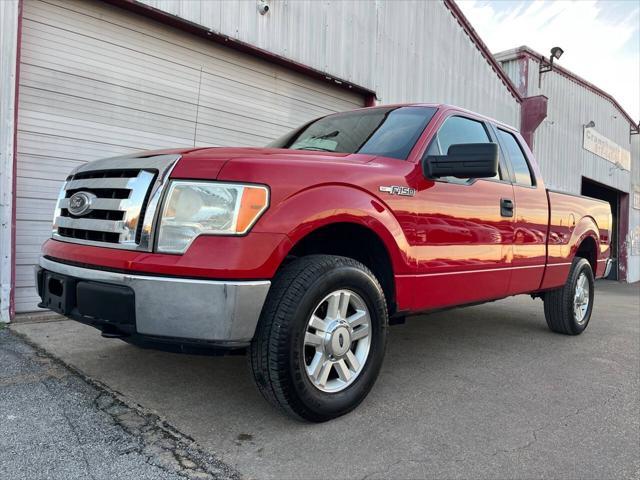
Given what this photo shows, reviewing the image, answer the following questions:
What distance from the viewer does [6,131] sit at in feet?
14.9

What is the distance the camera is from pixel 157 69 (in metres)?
5.87

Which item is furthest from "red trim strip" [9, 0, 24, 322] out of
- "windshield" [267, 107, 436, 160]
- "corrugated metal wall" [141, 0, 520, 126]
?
"windshield" [267, 107, 436, 160]

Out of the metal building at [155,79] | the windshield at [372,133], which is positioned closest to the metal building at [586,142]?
the metal building at [155,79]

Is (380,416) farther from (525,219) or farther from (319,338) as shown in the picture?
(525,219)

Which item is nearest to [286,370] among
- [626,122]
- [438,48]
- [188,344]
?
[188,344]

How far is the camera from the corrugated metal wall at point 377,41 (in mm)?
6484

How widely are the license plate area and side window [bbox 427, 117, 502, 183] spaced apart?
2277 mm

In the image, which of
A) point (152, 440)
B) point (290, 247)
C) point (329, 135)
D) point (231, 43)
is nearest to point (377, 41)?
point (231, 43)

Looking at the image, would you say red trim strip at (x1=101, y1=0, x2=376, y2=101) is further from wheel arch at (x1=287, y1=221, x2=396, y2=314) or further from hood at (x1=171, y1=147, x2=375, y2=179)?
wheel arch at (x1=287, y1=221, x2=396, y2=314)

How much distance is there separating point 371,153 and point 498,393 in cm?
176

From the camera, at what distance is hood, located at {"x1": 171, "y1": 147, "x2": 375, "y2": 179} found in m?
2.32

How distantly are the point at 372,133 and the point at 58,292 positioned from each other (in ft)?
7.08

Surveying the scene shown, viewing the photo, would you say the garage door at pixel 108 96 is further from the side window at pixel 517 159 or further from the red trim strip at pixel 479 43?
the red trim strip at pixel 479 43

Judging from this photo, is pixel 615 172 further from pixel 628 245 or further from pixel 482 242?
pixel 482 242
